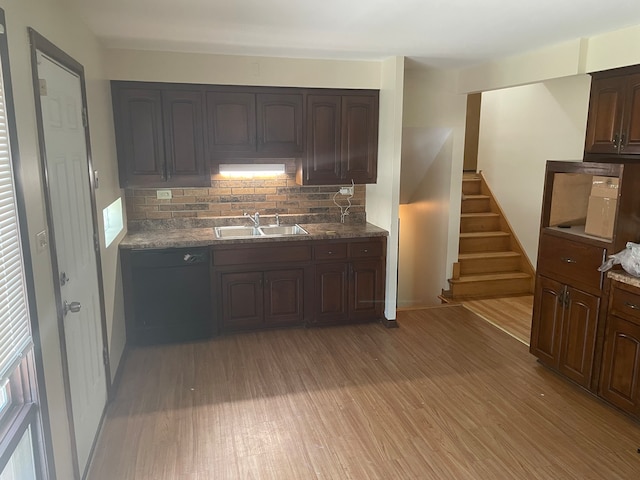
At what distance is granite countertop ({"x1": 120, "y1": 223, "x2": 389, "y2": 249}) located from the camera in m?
3.83

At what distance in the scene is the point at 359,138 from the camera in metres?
4.37

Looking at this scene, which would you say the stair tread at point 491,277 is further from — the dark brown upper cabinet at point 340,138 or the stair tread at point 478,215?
the dark brown upper cabinet at point 340,138

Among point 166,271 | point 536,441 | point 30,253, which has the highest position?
point 30,253

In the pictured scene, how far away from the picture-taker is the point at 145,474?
7.91 ft

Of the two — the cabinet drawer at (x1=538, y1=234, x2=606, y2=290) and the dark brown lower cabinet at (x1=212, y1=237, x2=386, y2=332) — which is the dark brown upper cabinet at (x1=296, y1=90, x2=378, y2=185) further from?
the cabinet drawer at (x1=538, y1=234, x2=606, y2=290)

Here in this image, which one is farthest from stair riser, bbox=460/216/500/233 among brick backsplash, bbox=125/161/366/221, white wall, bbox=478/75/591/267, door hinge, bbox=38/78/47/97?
door hinge, bbox=38/78/47/97

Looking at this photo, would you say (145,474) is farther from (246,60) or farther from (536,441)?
(246,60)

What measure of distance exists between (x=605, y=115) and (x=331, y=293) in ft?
8.35

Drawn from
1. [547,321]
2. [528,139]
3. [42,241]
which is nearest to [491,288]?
[528,139]

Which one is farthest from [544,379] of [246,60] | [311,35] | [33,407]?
[246,60]

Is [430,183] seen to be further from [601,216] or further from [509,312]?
[601,216]

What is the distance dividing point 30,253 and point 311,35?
2384 mm

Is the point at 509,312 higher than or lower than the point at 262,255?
lower

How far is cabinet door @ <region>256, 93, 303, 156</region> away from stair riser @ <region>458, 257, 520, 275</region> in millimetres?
2514
